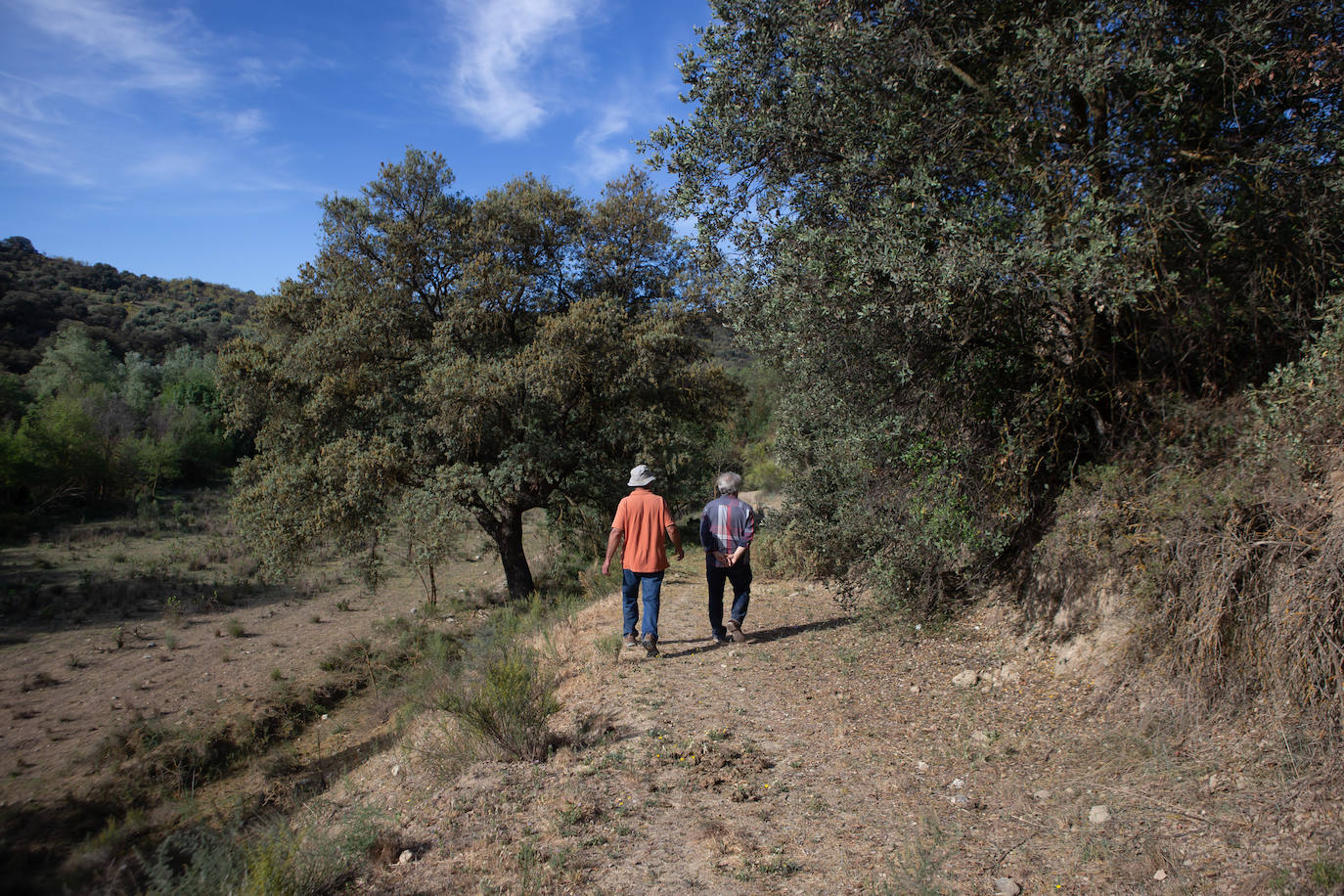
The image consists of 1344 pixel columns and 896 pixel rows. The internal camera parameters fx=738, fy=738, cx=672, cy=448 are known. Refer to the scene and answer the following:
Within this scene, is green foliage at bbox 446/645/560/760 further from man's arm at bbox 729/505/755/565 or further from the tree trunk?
the tree trunk

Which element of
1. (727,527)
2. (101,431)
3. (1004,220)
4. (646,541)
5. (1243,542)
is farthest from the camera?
(101,431)

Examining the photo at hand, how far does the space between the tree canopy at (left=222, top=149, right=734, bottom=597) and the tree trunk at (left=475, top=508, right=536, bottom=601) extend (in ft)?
0.33

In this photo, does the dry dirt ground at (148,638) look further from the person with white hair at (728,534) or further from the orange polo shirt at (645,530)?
the person with white hair at (728,534)

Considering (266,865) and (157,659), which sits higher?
(266,865)

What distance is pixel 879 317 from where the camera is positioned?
19.7ft

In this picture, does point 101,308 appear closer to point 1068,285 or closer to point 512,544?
point 512,544

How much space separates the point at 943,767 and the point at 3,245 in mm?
81947

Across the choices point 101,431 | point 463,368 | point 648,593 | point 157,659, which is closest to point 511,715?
point 648,593

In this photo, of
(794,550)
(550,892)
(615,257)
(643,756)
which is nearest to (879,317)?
(643,756)

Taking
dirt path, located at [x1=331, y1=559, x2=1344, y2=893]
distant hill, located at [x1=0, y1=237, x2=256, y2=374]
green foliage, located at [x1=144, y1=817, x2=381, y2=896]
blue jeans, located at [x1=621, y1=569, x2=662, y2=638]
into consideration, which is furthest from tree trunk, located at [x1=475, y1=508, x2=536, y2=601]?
distant hill, located at [x1=0, y1=237, x2=256, y2=374]

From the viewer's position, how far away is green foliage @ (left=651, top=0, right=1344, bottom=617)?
17.1 feet

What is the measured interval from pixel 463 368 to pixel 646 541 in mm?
6392

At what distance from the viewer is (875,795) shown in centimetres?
449

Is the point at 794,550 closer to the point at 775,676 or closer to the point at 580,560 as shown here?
the point at 775,676
